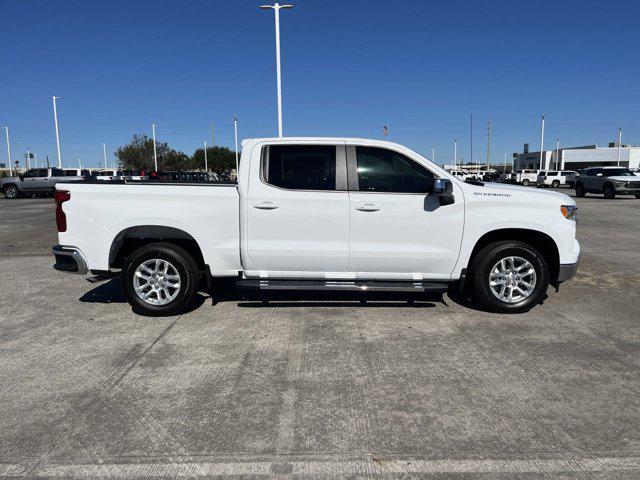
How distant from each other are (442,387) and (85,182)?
4.32 metres

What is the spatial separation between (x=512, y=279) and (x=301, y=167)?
2.72 metres

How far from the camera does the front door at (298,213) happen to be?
532 cm

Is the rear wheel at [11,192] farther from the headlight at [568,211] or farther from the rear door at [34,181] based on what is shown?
the headlight at [568,211]

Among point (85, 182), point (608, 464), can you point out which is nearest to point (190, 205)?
point (85, 182)

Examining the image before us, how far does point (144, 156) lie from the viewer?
7175 cm

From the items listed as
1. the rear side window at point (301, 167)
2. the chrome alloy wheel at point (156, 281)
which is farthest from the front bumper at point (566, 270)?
the chrome alloy wheel at point (156, 281)

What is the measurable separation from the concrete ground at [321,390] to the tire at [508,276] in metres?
0.20

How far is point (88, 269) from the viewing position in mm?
5488

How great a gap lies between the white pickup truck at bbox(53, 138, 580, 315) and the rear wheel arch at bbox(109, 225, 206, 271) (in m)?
0.02

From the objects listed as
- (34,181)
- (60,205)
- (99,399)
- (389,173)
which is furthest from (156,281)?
(34,181)

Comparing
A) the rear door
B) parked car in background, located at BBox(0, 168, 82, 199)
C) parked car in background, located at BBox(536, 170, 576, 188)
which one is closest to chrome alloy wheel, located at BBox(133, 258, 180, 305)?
parked car in background, located at BBox(0, 168, 82, 199)

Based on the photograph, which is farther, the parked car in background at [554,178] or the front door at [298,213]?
the parked car in background at [554,178]

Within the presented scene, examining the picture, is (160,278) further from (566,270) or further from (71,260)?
(566,270)

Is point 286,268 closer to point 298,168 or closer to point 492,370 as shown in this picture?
point 298,168
